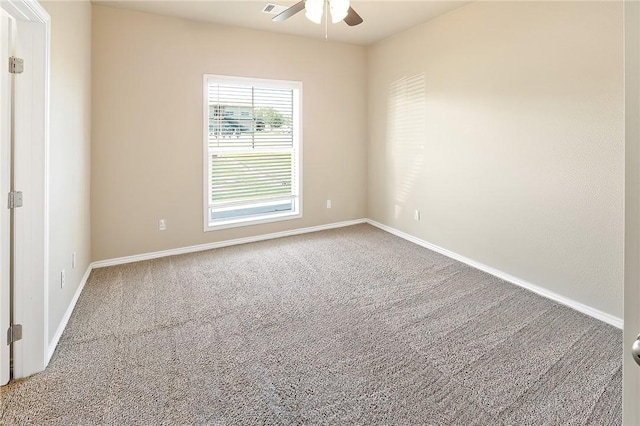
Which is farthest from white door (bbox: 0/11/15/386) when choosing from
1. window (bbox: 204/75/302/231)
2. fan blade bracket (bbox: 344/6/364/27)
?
window (bbox: 204/75/302/231)

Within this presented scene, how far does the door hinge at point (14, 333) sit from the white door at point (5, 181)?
0.02 meters

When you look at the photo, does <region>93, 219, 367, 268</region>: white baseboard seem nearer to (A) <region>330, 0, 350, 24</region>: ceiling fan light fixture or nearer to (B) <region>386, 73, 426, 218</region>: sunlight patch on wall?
(B) <region>386, 73, 426, 218</region>: sunlight patch on wall

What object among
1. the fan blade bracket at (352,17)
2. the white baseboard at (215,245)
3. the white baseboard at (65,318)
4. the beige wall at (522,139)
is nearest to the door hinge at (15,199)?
the white baseboard at (65,318)

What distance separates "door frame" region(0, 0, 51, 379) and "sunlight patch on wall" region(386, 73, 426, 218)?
3.74m

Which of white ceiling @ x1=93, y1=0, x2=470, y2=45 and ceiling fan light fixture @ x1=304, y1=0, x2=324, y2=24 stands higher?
white ceiling @ x1=93, y1=0, x2=470, y2=45

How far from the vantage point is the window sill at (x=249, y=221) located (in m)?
4.61

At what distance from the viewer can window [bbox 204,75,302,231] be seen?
4512 millimetres

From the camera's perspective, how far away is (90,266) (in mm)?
3811

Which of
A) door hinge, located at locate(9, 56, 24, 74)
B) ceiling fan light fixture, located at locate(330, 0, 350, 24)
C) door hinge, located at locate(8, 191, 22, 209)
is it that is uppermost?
ceiling fan light fixture, located at locate(330, 0, 350, 24)

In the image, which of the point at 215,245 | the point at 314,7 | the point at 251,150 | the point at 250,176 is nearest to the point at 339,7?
the point at 314,7

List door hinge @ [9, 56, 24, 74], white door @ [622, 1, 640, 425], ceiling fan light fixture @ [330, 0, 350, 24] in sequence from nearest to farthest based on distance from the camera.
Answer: white door @ [622, 1, 640, 425]
door hinge @ [9, 56, 24, 74]
ceiling fan light fixture @ [330, 0, 350, 24]

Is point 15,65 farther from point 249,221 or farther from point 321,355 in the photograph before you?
point 249,221

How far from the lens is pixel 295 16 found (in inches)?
161

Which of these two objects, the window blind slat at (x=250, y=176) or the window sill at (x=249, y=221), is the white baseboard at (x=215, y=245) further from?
the window blind slat at (x=250, y=176)
